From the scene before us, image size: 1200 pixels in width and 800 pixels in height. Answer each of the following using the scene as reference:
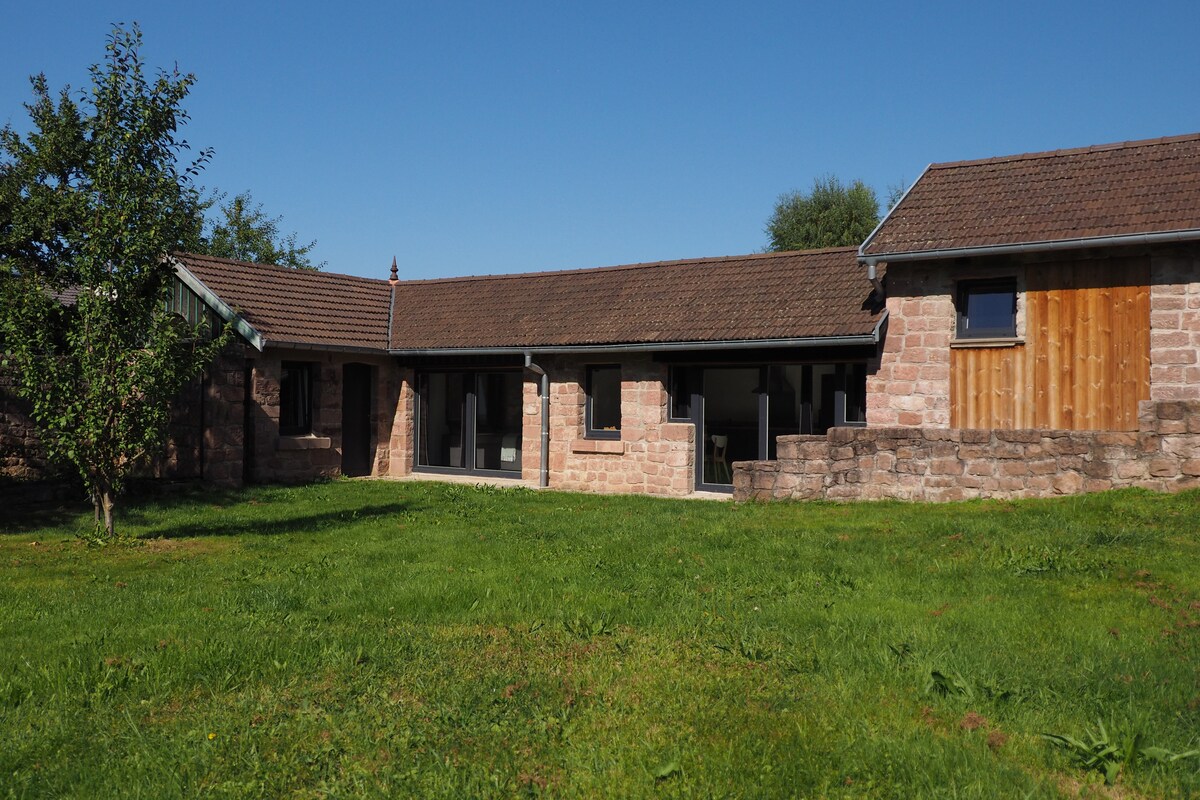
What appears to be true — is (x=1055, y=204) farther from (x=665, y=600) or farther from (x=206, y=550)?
(x=206, y=550)

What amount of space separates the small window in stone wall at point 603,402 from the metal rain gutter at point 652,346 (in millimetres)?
756

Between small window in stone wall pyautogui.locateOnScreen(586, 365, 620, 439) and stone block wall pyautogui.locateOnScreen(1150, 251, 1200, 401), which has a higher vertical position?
stone block wall pyautogui.locateOnScreen(1150, 251, 1200, 401)

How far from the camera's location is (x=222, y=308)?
62.1 feet

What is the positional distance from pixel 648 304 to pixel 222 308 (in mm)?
7852

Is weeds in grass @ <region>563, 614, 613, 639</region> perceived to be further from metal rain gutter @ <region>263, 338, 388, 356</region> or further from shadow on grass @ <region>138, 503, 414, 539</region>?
metal rain gutter @ <region>263, 338, 388, 356</region>

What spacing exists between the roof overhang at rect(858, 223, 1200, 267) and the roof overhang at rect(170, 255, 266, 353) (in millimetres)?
10598

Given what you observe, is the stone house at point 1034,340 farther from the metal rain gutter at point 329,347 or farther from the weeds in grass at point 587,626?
the metal rain gutter at point 329,347

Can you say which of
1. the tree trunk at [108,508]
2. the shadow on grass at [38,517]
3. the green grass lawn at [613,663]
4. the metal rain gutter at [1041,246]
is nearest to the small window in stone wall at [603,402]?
the metal rain gutter at [1041,246]

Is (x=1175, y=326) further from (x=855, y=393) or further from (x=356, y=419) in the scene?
(x=356, y=419)

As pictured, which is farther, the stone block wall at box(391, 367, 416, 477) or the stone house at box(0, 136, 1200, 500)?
the stone block wall at box(391, 367, 416, 477)

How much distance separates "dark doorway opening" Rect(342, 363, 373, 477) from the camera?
21141 mm

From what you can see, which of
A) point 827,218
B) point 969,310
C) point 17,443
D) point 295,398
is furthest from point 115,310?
point 827,218

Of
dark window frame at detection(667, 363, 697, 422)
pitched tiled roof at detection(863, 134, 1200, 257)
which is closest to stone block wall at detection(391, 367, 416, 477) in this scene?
dark window frame at detection(667, 363, 697, 422)

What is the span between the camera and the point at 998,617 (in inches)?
275
